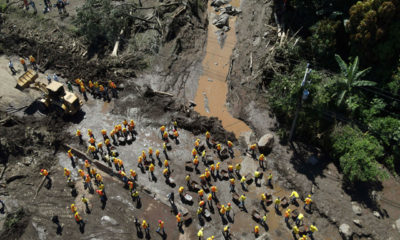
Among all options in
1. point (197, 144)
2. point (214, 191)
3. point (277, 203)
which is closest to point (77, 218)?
point (214, 191)

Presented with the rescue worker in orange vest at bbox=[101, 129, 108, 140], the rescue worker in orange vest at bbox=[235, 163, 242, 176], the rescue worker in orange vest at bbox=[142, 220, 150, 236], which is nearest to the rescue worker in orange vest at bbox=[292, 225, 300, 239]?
the rescue worker in orange vest at bbox=[235, 163, 242, 176]

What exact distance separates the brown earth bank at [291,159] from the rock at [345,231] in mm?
252

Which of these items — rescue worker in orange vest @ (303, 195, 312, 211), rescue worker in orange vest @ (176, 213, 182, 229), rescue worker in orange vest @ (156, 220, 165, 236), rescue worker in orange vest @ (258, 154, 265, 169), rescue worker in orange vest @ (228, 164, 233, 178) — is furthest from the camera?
rescue worker in orange vest @ (258, 154, 265, 169)

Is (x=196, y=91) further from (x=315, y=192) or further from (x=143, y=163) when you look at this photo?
(x=315, y=192)

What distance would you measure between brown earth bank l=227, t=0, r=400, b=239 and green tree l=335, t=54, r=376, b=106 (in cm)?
401

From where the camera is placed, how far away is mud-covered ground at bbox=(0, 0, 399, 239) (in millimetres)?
17531

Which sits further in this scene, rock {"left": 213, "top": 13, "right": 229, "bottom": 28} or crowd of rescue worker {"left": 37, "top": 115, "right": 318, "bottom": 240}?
rock {"left": 213, "top": 13, "right": 229, "bottom": 28}

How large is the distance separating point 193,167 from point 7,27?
2196 cm

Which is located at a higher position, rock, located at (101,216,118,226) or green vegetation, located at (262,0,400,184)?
green vegetation, located at (262,0,400,184)

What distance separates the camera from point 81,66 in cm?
2481

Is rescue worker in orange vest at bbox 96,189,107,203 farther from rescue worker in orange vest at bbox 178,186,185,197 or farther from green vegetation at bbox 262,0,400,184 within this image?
green vegetation at bbox 262,0,400,184

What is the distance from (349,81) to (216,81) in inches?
385

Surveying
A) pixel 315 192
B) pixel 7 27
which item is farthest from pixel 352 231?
pixel 7 27

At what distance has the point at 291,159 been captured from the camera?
20.2 metres
